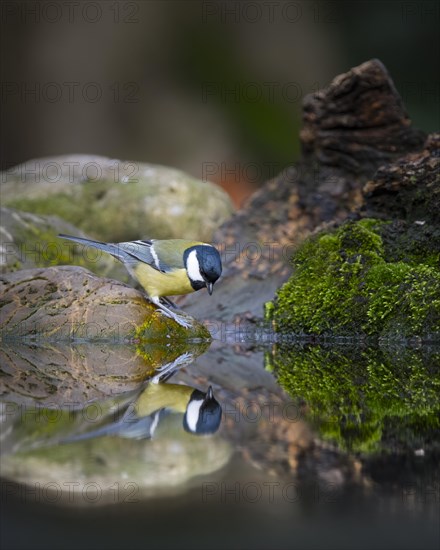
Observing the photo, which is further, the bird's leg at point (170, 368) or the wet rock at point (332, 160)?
the wet rock at point (332, 160)

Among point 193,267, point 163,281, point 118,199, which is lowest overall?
point 118,199

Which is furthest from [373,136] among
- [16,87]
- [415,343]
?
[16,87]

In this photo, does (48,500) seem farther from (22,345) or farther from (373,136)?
(373,136)

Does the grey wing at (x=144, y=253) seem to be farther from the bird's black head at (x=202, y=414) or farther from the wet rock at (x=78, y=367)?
the bird's black head at (x=202, y=414)

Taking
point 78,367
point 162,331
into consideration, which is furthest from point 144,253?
point 78,367

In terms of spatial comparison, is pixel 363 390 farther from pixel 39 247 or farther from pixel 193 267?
pixel 39 247

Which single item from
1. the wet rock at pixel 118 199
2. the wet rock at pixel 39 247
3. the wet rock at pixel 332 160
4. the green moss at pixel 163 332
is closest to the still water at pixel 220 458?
the green moss at pixel 163 332
